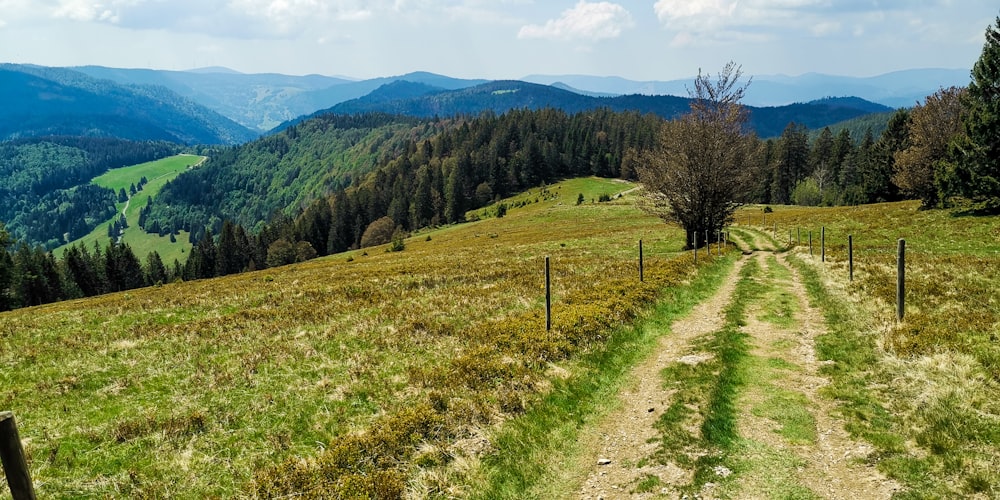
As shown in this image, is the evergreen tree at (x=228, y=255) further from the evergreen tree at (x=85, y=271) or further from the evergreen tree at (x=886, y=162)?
the evergreen tree at (x=886, y=162)

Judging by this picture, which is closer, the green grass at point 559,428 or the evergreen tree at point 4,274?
the green grass at point 559,428

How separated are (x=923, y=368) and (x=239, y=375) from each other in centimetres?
1654

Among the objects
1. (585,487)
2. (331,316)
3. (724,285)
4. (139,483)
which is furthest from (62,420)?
(724,285)

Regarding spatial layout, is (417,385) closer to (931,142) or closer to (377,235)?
(931,142)

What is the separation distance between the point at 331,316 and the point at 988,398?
64.8 ft

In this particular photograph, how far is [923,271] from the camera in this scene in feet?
73.4

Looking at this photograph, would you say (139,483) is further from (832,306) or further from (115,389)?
(832,306)

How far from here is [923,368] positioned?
10.7m

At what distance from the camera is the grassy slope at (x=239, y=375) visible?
902 cm

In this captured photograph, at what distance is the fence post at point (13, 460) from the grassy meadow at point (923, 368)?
10.6 metres

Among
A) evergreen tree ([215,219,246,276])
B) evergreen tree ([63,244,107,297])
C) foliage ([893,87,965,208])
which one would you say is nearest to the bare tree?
foliage ([893,87,965,208])

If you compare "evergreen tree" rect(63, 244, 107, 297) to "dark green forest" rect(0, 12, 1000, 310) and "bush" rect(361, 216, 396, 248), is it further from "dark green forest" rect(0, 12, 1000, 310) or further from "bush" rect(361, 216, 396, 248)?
"bush" rect(361, 216, 396, 248)

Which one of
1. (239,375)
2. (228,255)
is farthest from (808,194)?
(228,255)

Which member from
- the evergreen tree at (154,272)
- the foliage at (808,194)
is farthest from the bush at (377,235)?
the foliage at (808,194)
